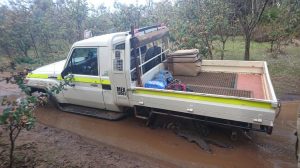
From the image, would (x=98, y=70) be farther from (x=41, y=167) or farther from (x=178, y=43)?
(x=178, y=43)

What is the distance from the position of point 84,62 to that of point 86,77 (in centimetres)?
35

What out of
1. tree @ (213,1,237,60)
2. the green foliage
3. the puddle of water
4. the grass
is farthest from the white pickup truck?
tree @ (213,1,237,60)

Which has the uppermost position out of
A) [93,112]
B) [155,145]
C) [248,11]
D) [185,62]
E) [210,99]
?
[248,11]

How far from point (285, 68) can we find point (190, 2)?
429 cm

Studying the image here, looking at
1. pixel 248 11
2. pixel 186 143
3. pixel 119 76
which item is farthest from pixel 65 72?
pixel 248 11

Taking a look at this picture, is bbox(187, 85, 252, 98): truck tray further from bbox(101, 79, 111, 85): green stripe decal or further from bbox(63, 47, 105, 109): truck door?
bbox(63, 47, 105, 109): truck door

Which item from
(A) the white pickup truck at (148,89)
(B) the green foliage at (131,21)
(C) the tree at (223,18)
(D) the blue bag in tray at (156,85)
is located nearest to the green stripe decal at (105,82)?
(A) the white pickup truck at (148,89)

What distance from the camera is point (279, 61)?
10.4m

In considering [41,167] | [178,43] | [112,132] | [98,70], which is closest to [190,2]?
[178,43]

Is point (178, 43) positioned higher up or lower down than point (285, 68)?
higher up

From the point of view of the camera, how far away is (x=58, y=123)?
6266 millimetres

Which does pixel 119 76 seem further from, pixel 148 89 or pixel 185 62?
pixel 185 62

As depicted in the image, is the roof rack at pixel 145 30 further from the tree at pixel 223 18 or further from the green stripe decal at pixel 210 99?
the tree at pixel 223 18

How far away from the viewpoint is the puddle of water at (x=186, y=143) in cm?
447
